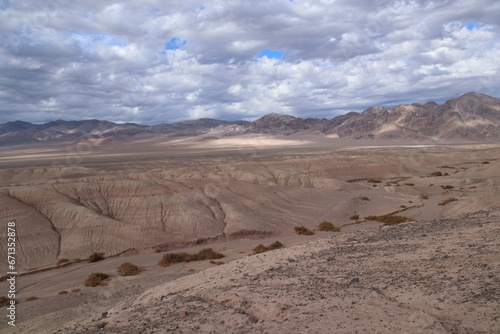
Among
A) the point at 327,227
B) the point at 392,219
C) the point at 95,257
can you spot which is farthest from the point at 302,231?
the point at 95,257

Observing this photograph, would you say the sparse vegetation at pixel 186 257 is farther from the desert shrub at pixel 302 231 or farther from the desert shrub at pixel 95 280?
the desert shrub at pixel 302 231

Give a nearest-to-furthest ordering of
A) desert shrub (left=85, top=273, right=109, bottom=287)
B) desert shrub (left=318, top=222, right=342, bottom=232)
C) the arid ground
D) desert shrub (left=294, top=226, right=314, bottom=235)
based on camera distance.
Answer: the arid ground, desert shrub (left=85, top=273, right=109, bottom=287), desert shrub (left=294, top=226, right=314, bottom=235), desert shrub (left=318, top=222, right=342, bottom=232)

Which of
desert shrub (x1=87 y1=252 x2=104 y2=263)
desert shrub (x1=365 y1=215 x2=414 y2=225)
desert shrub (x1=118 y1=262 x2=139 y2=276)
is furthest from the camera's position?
desert shrub (x1=365 y1=215 x2=414 y2=225)

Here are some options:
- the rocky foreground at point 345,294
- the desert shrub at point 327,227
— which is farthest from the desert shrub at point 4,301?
the desert shrub at point 327,227

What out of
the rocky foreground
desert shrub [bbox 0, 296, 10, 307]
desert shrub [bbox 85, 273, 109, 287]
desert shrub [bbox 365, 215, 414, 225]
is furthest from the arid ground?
desert shrub [bbox 0, 296, 10, 307]

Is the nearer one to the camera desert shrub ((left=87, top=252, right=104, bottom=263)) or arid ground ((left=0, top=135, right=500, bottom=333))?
arid ground ((left=0, top=135, right=500, bottom=333))

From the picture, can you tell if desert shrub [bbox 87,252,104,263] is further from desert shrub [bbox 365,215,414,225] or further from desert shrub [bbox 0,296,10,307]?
desert shrub [bbox 365,215,414,225]

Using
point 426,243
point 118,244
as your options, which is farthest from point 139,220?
point 426,243
